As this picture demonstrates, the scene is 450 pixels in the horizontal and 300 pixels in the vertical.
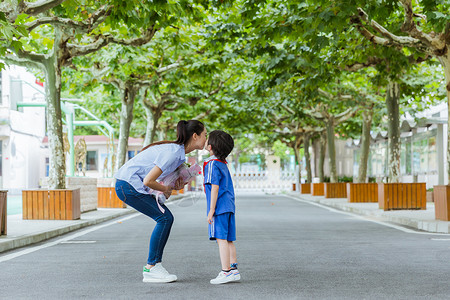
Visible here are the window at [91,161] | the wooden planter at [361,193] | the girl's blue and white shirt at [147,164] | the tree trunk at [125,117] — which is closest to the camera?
the girl's blue and white shirt at [147,164]

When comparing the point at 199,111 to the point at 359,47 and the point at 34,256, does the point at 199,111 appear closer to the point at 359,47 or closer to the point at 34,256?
the point at 359,47

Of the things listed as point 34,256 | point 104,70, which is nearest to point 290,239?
point 34,256

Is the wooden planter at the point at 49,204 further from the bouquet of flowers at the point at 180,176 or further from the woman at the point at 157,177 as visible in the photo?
the bouquet of flowers at the point at 180,176

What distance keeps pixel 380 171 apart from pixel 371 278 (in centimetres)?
3546

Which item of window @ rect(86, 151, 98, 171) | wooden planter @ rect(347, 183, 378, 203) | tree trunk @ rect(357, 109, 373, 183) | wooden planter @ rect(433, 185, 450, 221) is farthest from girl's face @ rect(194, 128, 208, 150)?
window @ rect(86, 151, 98, 171)

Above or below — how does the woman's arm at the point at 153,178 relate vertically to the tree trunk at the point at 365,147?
below

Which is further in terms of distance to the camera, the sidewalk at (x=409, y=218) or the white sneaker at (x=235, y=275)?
the sidewalk at (x=409, y=218)

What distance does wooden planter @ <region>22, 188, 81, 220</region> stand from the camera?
15867mm

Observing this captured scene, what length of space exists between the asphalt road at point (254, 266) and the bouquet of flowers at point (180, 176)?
916 millimetres

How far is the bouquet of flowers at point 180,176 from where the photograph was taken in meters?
6.52

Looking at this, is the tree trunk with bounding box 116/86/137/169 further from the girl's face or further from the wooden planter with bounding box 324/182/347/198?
the girl's face

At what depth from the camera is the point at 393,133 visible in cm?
1994

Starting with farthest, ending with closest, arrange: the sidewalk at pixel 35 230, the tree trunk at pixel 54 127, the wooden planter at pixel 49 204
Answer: the tree trunk at pixel 54 127 → the wooden planter at pixel 49 204 → the sidewalk at pixel 35 230

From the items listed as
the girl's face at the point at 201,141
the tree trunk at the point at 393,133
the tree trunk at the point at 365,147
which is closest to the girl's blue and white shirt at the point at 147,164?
the girl's face at the point at 201,141
